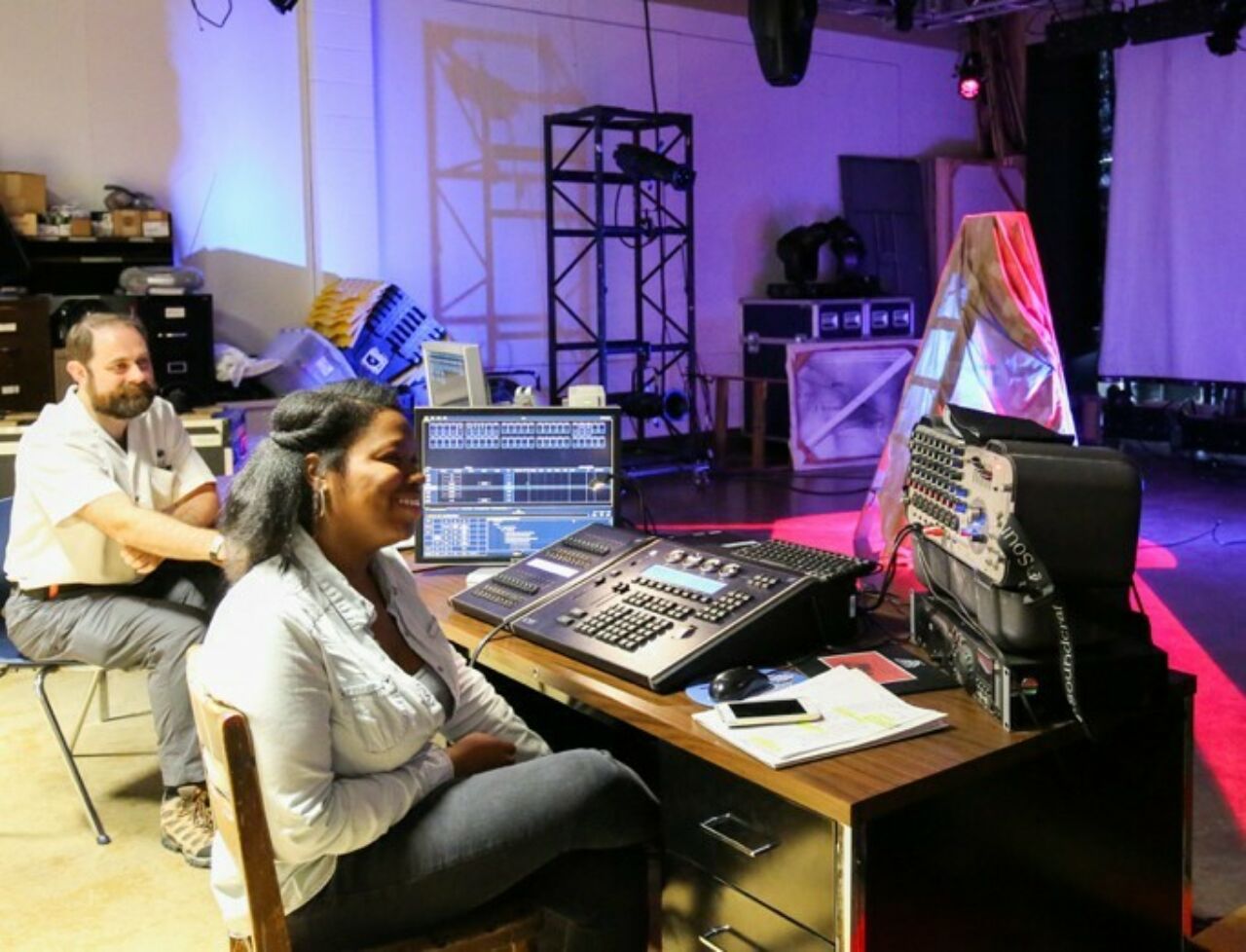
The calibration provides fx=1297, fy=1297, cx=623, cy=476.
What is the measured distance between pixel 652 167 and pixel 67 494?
5.41 meters

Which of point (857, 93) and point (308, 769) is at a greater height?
point (857, 93)

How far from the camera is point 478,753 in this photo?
6.26 feet

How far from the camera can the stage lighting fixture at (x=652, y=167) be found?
789cm

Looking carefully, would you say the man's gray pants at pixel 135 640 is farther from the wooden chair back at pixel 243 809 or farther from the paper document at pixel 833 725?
the paper document at pixel 833 725

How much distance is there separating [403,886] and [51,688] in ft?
10.4

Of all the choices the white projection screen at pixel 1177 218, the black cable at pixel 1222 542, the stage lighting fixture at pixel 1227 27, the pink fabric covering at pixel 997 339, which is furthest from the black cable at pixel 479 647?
the white projection screen at pixel 1177 218

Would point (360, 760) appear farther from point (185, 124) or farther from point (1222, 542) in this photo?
point (185, 124)

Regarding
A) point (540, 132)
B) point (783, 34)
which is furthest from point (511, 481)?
point (540, 132)

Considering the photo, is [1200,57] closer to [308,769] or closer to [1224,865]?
[1224,865]

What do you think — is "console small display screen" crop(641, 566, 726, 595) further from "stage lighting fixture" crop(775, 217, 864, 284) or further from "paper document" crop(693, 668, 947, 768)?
"stage lighting fixture" crop(775, 217, 864, 284)

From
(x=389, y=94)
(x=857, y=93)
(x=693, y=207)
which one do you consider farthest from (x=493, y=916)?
(x=857, y=93)

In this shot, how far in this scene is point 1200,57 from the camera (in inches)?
351

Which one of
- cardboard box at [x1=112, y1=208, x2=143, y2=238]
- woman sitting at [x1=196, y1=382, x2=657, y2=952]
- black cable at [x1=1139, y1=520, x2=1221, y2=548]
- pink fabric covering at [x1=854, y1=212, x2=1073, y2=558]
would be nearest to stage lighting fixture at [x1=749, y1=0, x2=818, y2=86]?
pink fabric covering at [x1=854, y1=212, x2=1073, y2=558]

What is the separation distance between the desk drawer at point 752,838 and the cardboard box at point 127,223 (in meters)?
5.74
